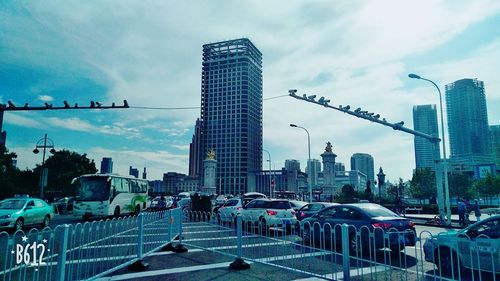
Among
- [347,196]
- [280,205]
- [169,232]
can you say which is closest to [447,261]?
[169,232]

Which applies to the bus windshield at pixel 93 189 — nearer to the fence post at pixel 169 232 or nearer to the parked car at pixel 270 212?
the parked car at pixel 270 212

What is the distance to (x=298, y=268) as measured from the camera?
306 inches

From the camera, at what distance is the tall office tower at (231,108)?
14712cm

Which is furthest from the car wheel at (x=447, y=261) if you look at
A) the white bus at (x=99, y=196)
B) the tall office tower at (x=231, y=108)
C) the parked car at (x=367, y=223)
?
the tall office tower at (x=231, y=108)

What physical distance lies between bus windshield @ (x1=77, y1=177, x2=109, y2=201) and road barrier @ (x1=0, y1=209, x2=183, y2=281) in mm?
15371

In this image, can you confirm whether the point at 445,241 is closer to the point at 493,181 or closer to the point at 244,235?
the point at 244,235

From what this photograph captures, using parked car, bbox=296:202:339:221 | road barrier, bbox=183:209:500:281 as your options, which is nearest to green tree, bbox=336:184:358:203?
parked car, bbox=296:202:339:221

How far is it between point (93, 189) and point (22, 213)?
22.7ft

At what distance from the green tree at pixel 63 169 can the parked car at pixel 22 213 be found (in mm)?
35848

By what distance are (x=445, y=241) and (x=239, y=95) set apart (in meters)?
140

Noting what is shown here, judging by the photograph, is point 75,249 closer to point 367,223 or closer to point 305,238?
point 305,238

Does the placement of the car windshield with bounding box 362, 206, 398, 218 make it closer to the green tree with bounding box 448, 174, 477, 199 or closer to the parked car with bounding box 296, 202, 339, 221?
the parked car with bounding box 296, 202, 339, 221

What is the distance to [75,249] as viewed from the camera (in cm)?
547

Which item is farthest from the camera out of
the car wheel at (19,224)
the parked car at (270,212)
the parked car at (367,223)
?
the parked car at (270,212)
